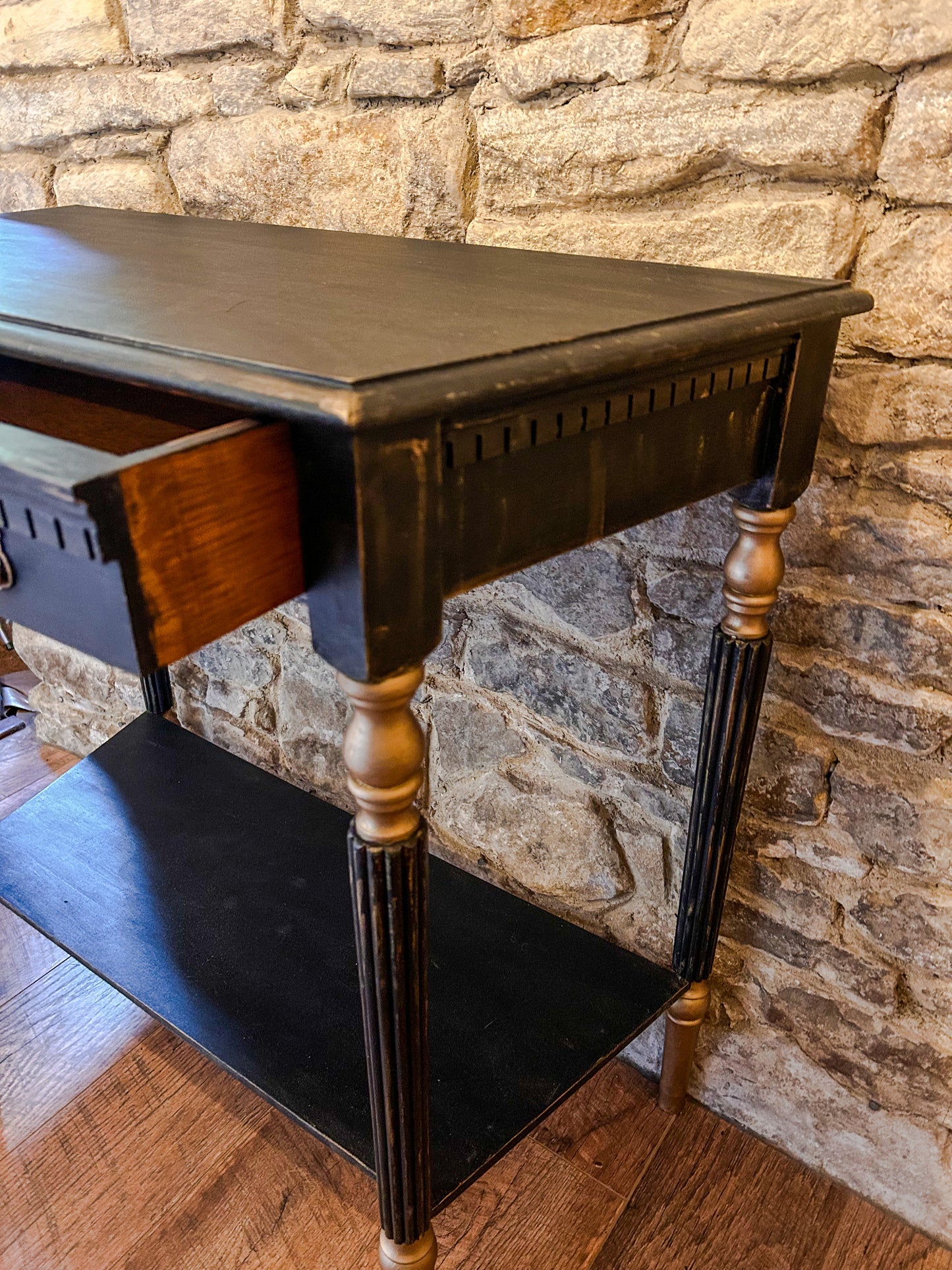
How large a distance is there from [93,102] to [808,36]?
48.9 inches

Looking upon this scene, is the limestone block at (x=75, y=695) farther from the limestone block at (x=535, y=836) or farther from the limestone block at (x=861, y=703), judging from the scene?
the limestone block at (x=861, y=703)

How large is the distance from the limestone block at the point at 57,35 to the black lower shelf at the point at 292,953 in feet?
4.12

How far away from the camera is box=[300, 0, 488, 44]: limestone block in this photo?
1.18 metres

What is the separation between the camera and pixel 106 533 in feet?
1.81

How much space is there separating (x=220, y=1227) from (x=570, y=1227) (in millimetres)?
481

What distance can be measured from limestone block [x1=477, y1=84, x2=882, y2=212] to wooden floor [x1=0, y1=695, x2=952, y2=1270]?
132 centimetres

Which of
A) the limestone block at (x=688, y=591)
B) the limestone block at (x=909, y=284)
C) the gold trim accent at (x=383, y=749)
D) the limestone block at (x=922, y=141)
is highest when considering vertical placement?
the limestone block at (x=922, y=141)

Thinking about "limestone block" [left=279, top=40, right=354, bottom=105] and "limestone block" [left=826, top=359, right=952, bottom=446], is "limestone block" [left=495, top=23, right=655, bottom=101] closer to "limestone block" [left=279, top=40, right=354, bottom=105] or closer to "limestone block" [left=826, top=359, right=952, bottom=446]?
"limestone block" [left=279, top=40, right=354, bottom=105]

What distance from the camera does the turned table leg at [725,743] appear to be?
1.02m

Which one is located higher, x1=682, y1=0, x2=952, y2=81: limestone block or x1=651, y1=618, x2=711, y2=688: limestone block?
x1=682, y1=0, x2=952, y2=81: limestone block

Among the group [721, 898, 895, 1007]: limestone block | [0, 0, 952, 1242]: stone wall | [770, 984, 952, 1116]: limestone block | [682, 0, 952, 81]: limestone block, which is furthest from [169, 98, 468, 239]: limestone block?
[770, 984, 952, 1116]: limestone block

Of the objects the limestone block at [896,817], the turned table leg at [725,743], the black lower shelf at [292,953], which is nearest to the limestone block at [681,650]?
the turned table leg at [725,743]

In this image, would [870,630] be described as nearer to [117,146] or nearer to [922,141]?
[922,141]

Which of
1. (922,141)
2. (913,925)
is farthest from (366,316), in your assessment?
(913,925)
